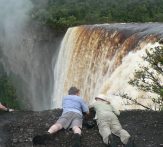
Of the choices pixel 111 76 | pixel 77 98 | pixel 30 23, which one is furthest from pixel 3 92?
pixel 77 98

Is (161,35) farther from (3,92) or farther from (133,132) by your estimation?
(3,92)

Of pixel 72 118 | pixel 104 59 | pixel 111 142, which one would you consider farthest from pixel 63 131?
pixel 104 59

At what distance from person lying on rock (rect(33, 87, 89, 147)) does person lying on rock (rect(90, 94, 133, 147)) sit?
12.3 inches

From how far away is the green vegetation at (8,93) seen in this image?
34094 millimetres

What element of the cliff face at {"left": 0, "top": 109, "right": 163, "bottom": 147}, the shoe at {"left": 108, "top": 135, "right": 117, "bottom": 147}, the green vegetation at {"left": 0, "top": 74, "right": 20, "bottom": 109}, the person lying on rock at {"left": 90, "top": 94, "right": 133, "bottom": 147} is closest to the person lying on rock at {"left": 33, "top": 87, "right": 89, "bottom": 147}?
the cliff face at {"left": 0, "top": 109, "right": 163, "bottom": 147}

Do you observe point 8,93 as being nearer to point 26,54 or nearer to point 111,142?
point 26,54

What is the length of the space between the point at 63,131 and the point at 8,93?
24351 mm

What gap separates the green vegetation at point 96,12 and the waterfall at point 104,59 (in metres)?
8.45

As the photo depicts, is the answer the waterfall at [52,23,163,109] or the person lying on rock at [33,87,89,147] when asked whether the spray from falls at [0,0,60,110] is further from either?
the person lying on rock at [33,87,89,147]

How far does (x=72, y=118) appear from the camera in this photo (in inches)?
400

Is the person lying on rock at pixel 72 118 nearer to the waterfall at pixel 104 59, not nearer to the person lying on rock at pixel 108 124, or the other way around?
the person lying on rock at pixel 108 124

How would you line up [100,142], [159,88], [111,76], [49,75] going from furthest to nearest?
[49,75] → [111,76] → [159,88] → [100,142]

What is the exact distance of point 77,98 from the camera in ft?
34.5

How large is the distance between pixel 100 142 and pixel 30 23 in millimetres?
26323
